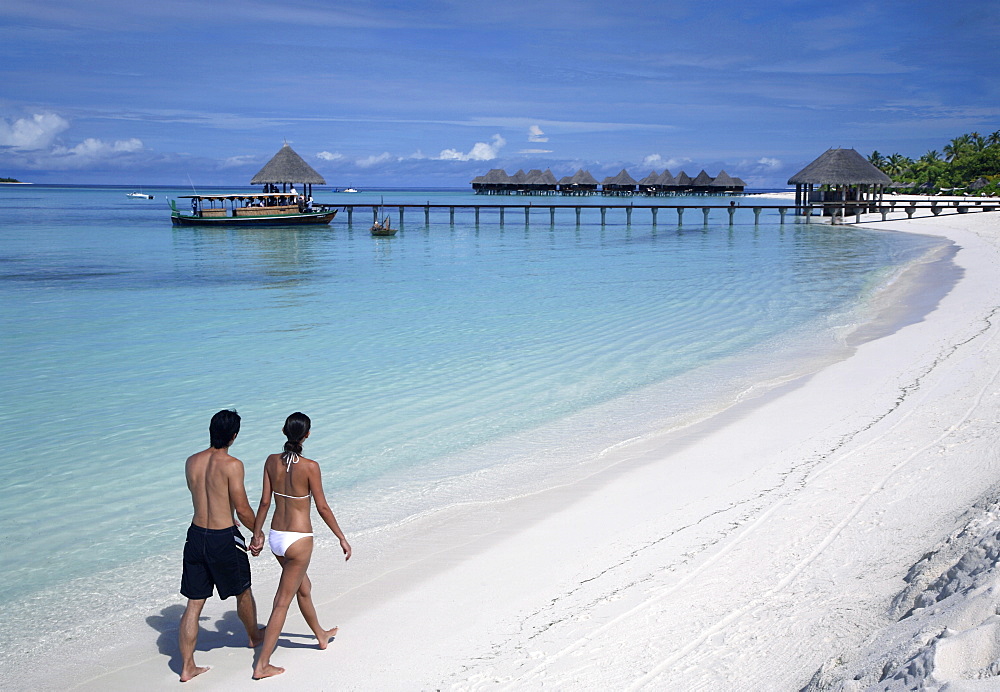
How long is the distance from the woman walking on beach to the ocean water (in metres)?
1.50

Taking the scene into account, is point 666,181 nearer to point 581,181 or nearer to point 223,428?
point 581,181

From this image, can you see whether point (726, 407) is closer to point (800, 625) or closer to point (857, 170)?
point (800, 625)

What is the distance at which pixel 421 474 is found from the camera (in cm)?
657

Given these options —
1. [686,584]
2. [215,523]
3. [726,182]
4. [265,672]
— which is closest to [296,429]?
[215,523]

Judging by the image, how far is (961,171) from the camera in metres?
70.3

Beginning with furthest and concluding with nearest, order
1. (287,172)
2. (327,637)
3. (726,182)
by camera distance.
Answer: (726,182) < (287,172) < (327,637)

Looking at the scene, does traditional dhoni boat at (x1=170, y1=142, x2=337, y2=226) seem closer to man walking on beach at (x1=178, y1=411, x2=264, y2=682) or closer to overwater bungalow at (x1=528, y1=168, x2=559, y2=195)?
man walking on beach at (x1=178, y1=411, x2=264, y2=682)

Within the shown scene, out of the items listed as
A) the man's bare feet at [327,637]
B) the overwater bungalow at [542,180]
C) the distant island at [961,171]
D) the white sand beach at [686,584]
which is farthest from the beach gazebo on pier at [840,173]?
the overwater bungalow at [542,180]

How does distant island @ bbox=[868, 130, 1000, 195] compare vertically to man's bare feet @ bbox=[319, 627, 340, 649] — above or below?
above

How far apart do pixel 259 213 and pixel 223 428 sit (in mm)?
46996

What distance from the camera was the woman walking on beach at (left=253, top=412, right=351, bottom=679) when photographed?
3.28 metres

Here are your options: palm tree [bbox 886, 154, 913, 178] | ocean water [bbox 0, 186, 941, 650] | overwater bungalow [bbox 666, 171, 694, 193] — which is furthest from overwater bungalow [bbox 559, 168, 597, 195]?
ocean water [bbox 0, 186, 941, 650]

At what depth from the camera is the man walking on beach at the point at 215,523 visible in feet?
10.8

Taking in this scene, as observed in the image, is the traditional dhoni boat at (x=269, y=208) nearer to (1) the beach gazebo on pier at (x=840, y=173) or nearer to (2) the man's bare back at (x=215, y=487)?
(1) the beach gazebo on pier at (x=840, y=173)
